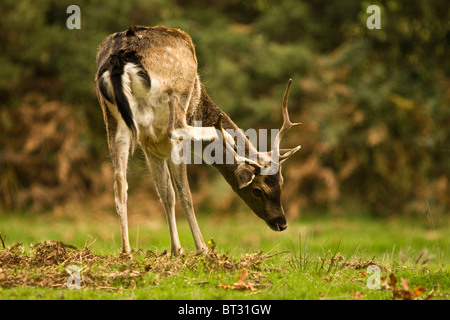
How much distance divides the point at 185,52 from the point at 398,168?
334 inches

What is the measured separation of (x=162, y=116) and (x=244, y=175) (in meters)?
1.01

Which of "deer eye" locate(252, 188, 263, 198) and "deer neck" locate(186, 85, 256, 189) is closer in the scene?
"deer eye" locate(252, 188, 263, 198)

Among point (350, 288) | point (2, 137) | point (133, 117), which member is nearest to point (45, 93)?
point (2, 137)

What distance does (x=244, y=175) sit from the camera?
21.1ft

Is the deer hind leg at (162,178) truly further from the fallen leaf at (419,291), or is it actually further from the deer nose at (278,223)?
the fallen leaf at (419,291)

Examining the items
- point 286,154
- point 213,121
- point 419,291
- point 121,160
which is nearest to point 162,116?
point 121,160

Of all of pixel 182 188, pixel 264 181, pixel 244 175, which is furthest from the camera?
pixel 182 188

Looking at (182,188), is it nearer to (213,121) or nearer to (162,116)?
(213,121)

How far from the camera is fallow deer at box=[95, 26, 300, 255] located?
6164mm

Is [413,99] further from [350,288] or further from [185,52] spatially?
[350,288]

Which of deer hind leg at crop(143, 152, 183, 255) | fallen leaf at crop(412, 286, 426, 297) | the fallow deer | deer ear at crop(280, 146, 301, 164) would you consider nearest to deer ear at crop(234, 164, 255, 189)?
the fallow deer

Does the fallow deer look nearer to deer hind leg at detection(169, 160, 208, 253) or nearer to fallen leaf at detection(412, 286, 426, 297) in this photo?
deer hind leg at detection(169, 160, 208, 253)

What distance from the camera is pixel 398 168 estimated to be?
14008 mm

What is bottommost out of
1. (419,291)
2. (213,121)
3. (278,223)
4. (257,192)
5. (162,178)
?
(419,291)
